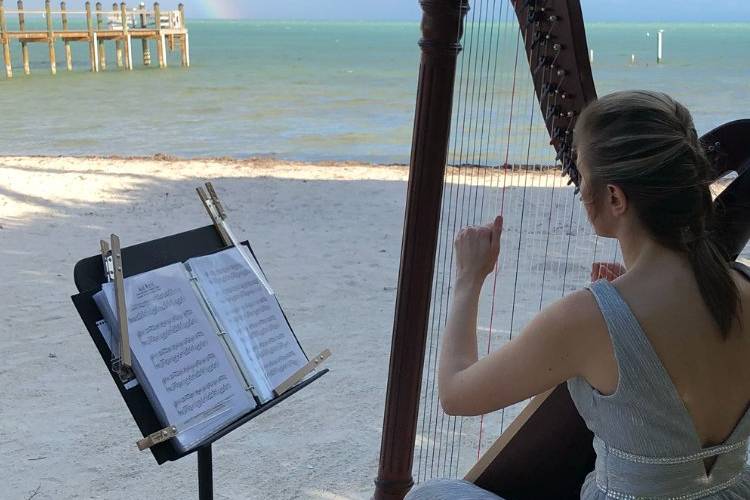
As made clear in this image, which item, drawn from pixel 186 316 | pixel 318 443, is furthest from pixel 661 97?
pixel 318 443

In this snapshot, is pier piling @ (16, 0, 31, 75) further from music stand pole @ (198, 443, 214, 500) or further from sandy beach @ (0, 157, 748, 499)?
music stand pole @ (198, 443, 214, 500)

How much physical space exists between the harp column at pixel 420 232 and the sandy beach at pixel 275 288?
0.34 metres

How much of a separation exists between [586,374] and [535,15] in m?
0.81

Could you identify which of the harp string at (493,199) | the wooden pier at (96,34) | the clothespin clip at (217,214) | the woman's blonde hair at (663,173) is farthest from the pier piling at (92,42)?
the woman's blonde hair at (663,173)

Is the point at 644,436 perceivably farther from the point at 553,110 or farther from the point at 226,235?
the point at 226,235

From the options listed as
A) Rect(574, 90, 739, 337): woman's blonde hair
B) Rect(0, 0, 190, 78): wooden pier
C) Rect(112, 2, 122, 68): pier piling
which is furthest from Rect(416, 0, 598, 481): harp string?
Rect(112, 2, 122, 68): pier piling

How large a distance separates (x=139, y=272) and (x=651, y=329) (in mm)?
1064

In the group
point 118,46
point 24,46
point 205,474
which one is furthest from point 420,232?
point 118,46

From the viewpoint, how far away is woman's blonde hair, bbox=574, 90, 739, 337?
137cm

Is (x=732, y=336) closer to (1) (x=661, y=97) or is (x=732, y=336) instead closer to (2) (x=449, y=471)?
(1) (x=661, y=97)

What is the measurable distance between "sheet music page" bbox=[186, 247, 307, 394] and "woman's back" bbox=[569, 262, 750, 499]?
79cm

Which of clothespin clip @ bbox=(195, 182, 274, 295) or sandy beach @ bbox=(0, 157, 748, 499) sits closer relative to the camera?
clothespin clip @ bbox=(195, 182, 274, 295)

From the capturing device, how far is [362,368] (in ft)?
14.1

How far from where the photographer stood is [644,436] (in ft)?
4.66
